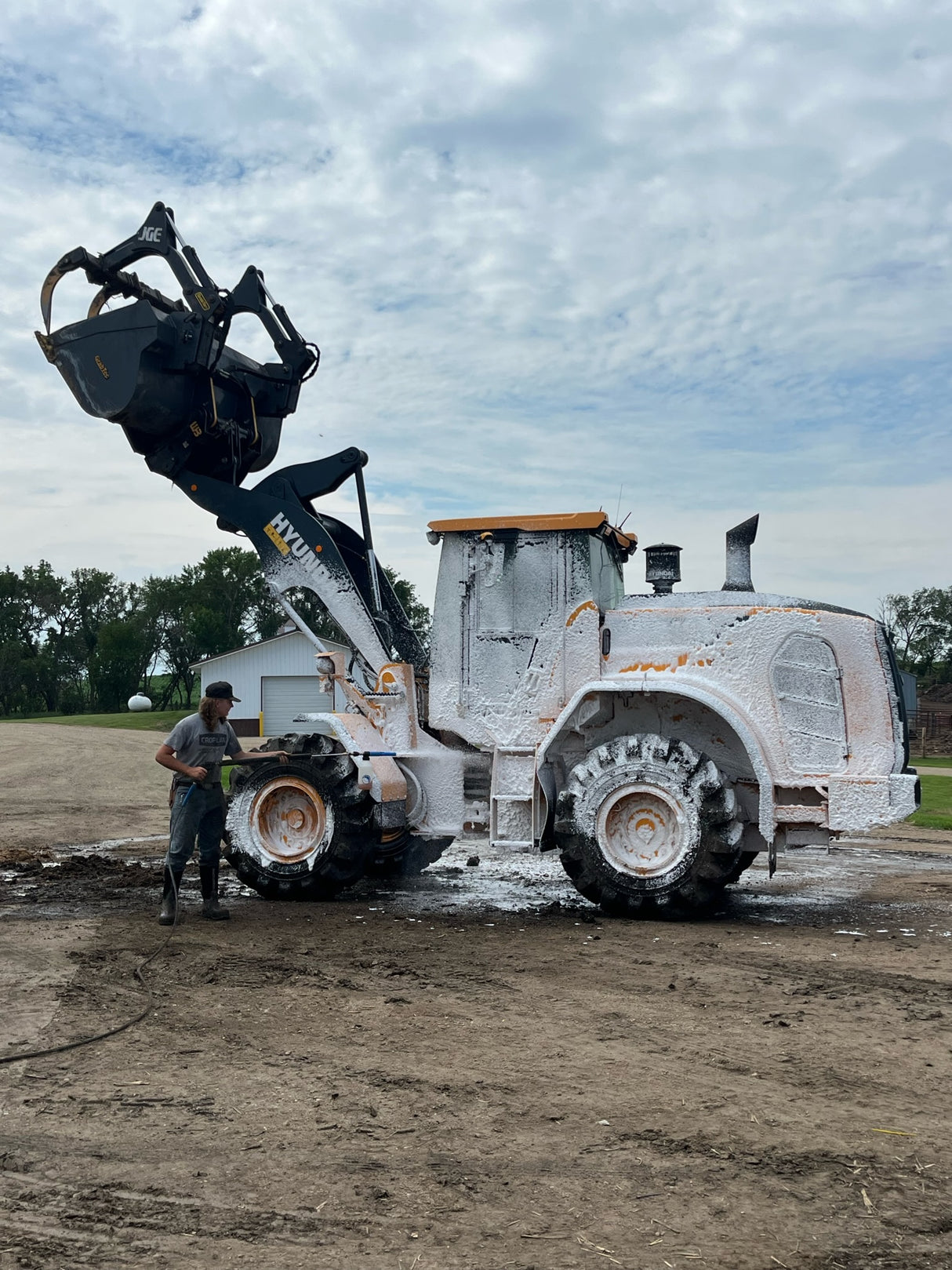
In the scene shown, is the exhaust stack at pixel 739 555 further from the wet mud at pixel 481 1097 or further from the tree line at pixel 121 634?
the tree line at pixel 121 634

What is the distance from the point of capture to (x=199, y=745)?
26.5ft

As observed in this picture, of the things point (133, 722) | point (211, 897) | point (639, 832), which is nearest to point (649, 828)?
point (639, 832)

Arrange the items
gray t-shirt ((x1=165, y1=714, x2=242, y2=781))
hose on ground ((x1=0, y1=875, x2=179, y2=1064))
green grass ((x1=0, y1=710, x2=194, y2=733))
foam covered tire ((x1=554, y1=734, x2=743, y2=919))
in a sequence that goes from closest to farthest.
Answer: hose on ground ((x1=0, y1=875, x2=179, y2=1064)) < foam covered tire ((x1=554, y1=734, x2=743, y2=919)) < gray t-shirt ((x1=165, y1=714, x2=242, y2=781)) < green grass ((x1=0, y1=710, x2=194, y2=733))

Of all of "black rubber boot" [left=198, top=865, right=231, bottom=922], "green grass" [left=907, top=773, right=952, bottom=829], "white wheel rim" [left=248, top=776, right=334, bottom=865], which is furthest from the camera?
"green grass" [left=907, top=773, right=952, bottom=829]

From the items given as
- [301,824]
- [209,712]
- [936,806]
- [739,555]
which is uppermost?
[739,555]

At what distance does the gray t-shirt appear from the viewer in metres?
8.05

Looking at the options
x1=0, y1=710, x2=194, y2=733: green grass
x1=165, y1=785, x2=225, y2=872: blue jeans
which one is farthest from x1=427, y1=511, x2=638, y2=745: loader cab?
x1=0, y1=710, x2=194, y2=733: green grass

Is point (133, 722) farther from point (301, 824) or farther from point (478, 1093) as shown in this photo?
point (478, 1093)

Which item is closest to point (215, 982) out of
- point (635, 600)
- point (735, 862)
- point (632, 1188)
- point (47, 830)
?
point (632, 1188)

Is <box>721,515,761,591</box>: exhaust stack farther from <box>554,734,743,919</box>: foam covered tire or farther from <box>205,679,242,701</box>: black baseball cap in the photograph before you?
<box>205,679,242,701</box>: black baseball cap

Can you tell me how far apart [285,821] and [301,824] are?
135mm

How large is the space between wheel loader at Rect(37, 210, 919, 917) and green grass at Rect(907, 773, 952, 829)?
167 inches

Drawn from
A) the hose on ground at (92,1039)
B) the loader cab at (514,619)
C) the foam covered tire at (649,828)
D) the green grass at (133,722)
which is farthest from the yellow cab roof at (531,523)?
the green grass at (133,722)

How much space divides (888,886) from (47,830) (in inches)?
371
